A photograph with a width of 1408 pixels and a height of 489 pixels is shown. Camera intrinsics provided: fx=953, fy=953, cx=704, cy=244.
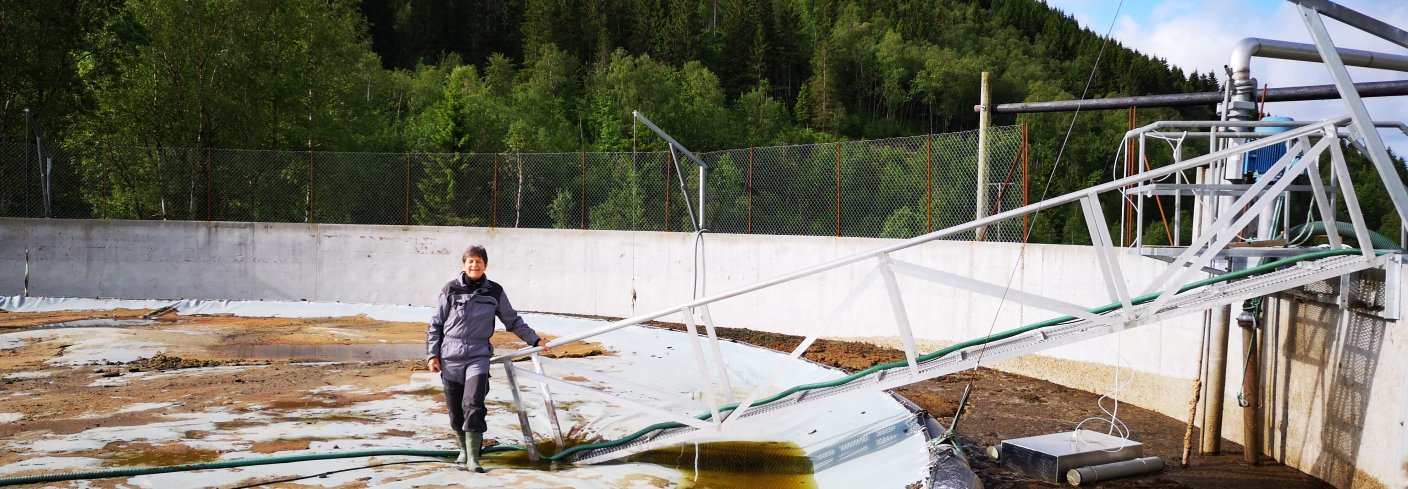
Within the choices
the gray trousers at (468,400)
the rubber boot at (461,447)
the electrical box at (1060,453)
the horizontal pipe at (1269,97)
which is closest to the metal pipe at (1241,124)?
the horizontal pipe at (1269,97)

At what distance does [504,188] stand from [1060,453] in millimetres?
14646

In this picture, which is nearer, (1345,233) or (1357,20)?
(1357,20)

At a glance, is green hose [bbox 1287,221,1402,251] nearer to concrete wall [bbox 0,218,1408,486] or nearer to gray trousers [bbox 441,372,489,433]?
concrete wall [bbox 0,218,1408,486]

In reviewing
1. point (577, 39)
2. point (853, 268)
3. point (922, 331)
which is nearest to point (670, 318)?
point (853, 268)

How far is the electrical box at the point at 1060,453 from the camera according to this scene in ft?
20.6

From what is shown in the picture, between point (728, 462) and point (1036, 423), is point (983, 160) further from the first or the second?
point (728, 462)

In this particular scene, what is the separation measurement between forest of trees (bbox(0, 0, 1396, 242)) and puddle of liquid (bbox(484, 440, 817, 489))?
13.5 meters

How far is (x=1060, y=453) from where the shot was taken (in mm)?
6293

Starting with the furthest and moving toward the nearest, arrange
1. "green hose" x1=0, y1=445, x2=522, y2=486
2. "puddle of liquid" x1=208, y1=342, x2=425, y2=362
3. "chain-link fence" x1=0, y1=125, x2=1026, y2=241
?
A: "chain-link fence" x1=0, y1=125, x2=1026, y2=241 → "puddle of liquid" x1=208, y1=342, x2=425, y2=362 → "green hose" x1=0, y1=445, x2=522, y2=486

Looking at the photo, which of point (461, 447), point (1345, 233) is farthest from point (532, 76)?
point (1345, 233)

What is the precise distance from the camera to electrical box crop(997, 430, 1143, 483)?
20.6ft

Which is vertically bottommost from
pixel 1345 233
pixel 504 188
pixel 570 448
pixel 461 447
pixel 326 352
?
pixel 326 352

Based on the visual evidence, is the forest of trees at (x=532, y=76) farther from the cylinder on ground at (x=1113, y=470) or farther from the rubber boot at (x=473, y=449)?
the cylinder on ground at (x=1113, y=470)

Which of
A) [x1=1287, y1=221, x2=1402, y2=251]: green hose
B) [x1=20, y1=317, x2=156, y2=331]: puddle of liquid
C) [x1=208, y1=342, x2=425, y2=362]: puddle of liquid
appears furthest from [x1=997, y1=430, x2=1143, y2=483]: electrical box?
[x1=20, y1=317, x2=156, y2=331]: puddle of liquid
